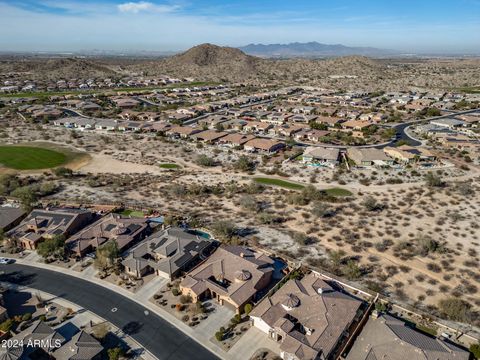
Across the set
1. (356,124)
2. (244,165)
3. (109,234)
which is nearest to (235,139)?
(244,165)

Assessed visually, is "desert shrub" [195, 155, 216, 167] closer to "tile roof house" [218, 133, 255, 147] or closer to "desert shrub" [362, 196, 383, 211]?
"tile roof house" [218, 133, 255, 147]

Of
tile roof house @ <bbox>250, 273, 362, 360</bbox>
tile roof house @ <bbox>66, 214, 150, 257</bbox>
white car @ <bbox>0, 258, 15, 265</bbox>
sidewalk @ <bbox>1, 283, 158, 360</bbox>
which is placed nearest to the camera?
tile roof house @ <bbox>250, 273, 362, 360</bbox>

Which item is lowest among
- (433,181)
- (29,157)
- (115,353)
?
(115,353)

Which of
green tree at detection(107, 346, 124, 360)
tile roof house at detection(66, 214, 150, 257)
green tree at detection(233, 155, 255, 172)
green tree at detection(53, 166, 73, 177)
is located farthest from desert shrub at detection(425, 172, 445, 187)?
green tree at detection(53, 166, 73, 177)

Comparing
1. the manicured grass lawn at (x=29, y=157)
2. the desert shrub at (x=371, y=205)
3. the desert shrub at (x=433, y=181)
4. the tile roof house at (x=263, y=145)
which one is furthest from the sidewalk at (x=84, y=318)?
the tile roof house at (x=263, y=145)

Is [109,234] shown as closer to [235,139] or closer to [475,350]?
[475,350]

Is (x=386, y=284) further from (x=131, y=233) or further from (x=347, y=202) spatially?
(x=131, y=233)

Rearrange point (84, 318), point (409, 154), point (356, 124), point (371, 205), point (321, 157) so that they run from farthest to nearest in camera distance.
A: point (356, 124) → point (321, 157) → point (409, 154) → point (371, 205) → point (84, 318)

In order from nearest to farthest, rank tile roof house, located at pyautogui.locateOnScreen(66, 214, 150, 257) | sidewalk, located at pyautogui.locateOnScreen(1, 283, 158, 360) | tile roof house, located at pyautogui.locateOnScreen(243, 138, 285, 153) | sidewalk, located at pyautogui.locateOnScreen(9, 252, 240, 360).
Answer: sidewalk, located at pyautogui.locateOnScreen(9, 252, 240, 360), sidewalk, located at pyautogui.locateOnScreen(1, 283, 158, 360), tile roof house, located at pyautogui.locateOnScreen(66, 214, 150, 257), tile roof house, located at pyautogui.locateOnScreen(243, 138, 285, 153)
